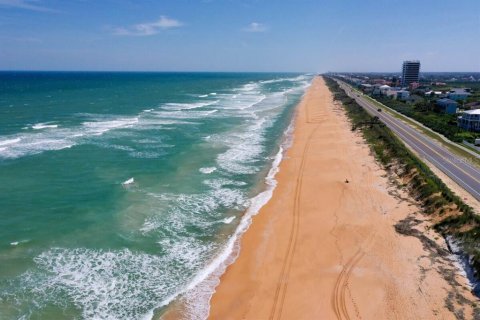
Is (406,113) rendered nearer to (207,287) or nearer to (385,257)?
(385,257)

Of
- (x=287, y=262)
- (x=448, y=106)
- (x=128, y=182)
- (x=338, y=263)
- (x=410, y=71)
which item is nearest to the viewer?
(x=338, y=263)

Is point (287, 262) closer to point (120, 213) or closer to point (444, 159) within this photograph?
point (120, 213)

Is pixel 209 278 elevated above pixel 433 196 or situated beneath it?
situated beneath

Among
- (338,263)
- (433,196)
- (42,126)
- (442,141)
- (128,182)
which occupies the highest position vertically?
(42,126)

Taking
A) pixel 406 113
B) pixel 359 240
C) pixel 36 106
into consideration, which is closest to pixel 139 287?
pixel 359 240

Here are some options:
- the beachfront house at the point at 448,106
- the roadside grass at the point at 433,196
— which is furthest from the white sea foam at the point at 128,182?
the beachfront house at the point at 448,106

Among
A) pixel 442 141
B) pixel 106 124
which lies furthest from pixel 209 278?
pixel 106 124

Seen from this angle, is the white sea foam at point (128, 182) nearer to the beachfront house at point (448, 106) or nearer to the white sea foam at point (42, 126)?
the white sea foam at point (42, 126)

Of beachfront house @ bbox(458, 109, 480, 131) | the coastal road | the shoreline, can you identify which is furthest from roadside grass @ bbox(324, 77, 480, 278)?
beachfront house @ bbox(458, 109, 480, 131)
